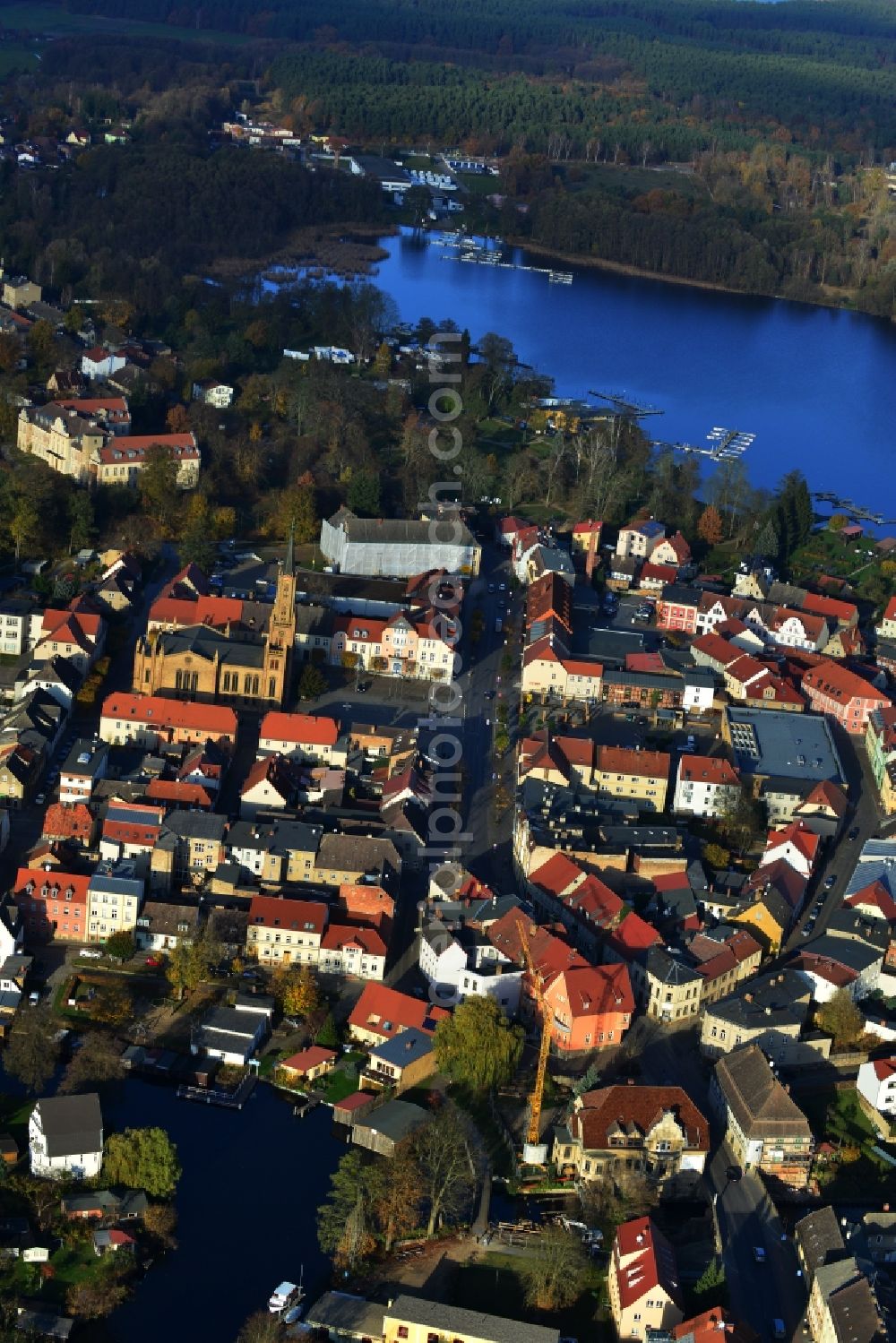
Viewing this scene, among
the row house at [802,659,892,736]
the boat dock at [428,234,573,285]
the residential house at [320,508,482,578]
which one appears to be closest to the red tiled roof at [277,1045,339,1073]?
the row house at [802,659,892,736]

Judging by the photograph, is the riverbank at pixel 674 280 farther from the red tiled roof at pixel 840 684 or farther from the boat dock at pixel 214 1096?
the boat dock at pixel 214 1096

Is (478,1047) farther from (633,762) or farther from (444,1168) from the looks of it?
(633,762)

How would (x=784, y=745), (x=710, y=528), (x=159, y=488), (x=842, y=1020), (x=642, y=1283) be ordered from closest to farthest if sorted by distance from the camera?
(x=642, y=1283) → (x=842, y=1020) → (x=784, y=745) → (x=159, y=488) → (x=710, y=528)

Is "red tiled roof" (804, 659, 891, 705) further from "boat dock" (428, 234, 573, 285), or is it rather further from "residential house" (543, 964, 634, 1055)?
"boat dock" (428, 234, 573, 285)

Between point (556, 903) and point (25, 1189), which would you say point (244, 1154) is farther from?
point (556, 903)

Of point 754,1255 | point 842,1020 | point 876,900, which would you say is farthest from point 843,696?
point 754,1255

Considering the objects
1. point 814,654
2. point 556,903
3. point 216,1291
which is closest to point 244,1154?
point 216,1291
